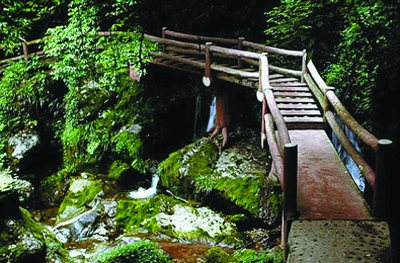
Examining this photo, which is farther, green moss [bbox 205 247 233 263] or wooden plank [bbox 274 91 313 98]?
wooden plank [bbox 274 91 313 98]

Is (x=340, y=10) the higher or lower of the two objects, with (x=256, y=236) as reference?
higher

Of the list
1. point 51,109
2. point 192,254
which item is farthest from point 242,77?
point 51,109

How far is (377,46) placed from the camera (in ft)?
19.2

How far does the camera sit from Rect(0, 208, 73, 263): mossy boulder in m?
5.27

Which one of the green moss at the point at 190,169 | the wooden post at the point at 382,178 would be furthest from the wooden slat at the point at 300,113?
the wooden post at the point at 382,178

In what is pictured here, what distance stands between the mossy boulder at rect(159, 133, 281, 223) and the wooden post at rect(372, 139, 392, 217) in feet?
14.3

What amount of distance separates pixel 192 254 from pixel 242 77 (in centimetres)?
414

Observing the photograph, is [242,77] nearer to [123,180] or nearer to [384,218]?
[123,180]

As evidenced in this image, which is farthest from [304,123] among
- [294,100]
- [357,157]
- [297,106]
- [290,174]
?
[290,174]

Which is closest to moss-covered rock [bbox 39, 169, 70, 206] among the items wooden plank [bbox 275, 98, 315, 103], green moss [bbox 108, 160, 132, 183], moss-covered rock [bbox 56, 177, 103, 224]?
moss-covered rock [bbox 56, 177, 103, 224]

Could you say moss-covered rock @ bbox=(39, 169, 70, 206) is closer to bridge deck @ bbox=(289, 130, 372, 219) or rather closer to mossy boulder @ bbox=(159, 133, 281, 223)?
mossy boulder @ bbox=(159, 133, 281, 223)

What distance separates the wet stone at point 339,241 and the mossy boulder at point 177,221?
3940 millimetres

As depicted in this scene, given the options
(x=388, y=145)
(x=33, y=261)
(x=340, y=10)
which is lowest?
(x=33, y=261)

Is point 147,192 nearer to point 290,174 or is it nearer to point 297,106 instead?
point 297,106
